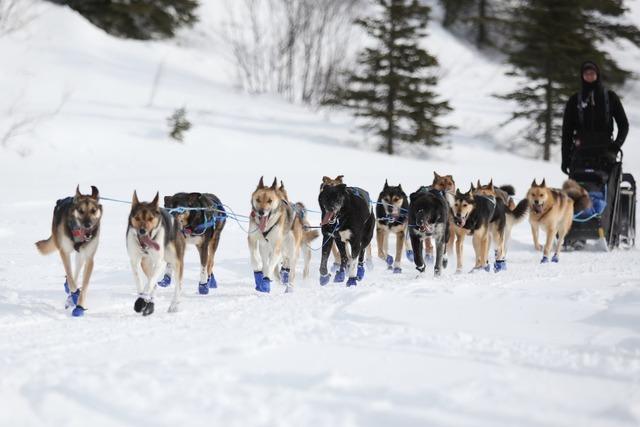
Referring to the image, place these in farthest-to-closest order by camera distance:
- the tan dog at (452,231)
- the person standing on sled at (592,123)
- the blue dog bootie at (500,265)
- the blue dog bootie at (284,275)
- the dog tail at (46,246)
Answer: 1. the person standing on sled at (592,123)
2. the blue dog bootie at (500,265)
3. the tan dog at (452,231)
4. the blue dog bootie at (284,275)
5. the dog tail at (46,246)

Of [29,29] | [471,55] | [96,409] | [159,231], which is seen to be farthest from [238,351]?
[471,55]

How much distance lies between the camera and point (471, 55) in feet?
115

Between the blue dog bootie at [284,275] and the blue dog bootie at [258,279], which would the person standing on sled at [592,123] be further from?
the blue dog bootie at [258,279]

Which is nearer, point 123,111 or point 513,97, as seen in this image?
point 123,111

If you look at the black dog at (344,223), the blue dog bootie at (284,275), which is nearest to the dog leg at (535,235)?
the black dog at (344,223)

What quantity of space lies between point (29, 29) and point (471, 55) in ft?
65.8

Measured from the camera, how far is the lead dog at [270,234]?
21.9 ft

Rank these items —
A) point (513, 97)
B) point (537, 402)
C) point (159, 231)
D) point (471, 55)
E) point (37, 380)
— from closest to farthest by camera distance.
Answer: point (537, 402) < point (37, 380) < point (159, 231) < point (513, 97) < point (471, 55)

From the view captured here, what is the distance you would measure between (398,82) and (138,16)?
10.5 meters

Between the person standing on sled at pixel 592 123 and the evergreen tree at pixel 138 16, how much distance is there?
1901 centimetres

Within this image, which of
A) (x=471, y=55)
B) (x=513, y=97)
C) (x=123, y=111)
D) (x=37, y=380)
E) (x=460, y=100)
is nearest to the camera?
(x=37, y=380)

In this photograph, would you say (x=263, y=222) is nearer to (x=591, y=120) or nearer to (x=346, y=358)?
(x=346, y=358)

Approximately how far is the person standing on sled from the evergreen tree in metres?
19.0

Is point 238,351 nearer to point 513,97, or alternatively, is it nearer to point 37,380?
point 37,380
